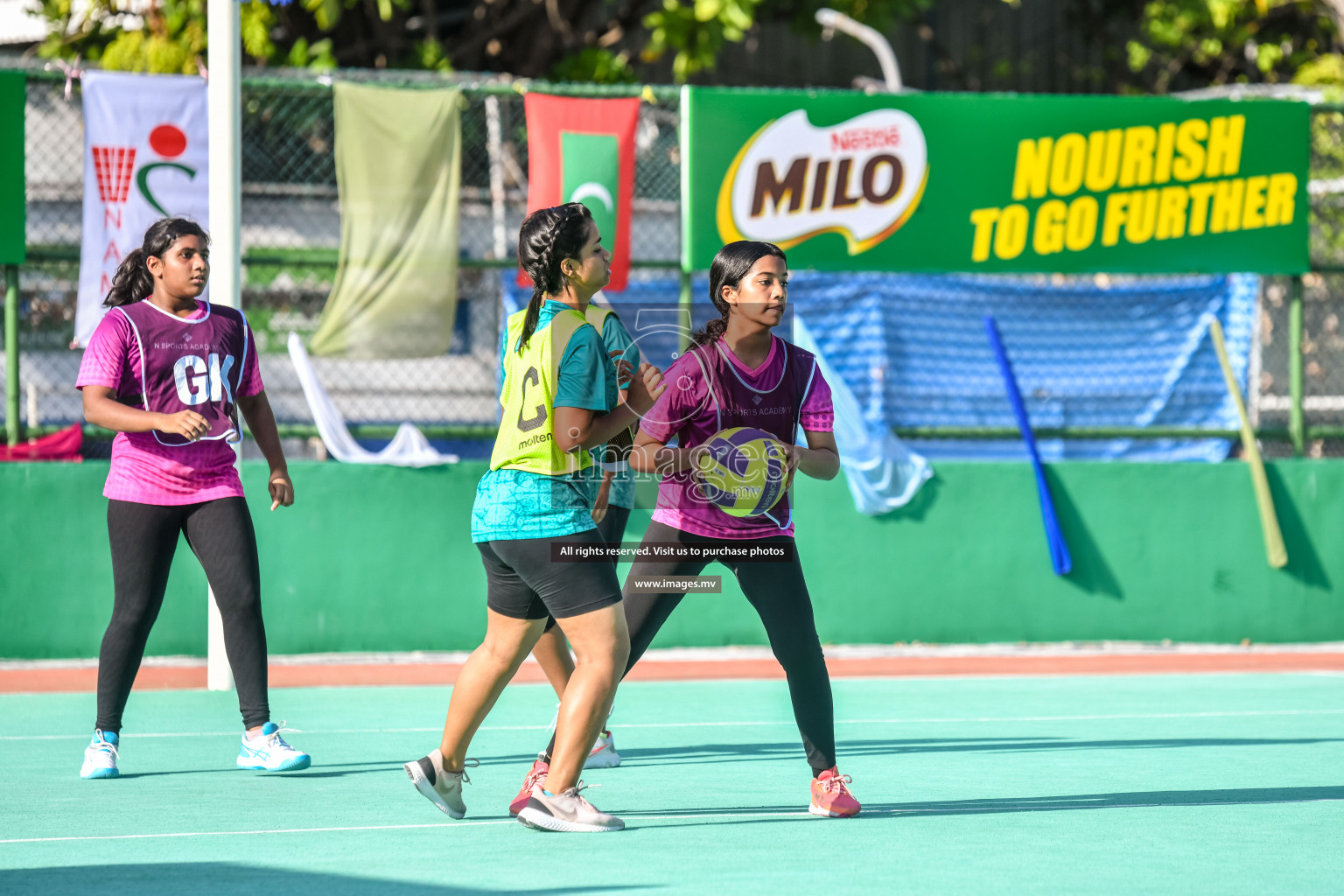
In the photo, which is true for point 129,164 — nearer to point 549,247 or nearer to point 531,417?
point 549,247

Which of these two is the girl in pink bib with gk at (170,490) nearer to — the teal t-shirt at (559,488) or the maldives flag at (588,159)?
the teal t-shirt at (559,488)

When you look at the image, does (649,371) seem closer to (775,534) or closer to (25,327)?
(775,534)

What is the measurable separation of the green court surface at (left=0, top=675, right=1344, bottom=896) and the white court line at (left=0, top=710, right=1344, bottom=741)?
0.08 ft

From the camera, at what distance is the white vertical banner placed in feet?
33.8

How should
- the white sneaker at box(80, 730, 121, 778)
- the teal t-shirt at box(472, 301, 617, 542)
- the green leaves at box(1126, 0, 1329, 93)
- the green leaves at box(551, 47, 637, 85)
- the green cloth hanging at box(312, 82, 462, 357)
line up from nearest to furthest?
1. the teal t-shirt at box(472, 301, 617, 542)
2. the white sneaker at box(80, 730, 121, 778)
3. the green cloth hanging at box(312, 82, 462, 357)
4. the green leaves at box(551, 47, 637, 85)
5. the green leaves at box(1126, 0, 1329, 93)

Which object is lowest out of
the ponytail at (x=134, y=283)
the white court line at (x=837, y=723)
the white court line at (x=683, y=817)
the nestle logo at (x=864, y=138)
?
the white court line at (x=837, y=723)

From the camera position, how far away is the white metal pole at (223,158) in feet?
29.3

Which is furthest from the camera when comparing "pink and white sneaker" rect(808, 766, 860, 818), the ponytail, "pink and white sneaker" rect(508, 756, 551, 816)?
the ponytail

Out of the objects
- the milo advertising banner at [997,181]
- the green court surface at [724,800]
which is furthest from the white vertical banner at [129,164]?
the milo advertising banner at [997,181]

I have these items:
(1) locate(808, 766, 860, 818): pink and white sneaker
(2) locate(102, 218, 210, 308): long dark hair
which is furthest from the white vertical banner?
(1) locate(808, 766, 860, 818): pink and white sneaker

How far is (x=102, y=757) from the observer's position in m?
6.57

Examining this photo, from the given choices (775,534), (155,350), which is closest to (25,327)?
(155,350)

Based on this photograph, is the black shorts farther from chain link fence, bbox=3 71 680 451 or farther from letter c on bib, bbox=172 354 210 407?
chain link fence, bbox=3 71 680 451

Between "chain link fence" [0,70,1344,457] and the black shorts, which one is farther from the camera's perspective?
"chain link fence" [0,70,1344,457]
